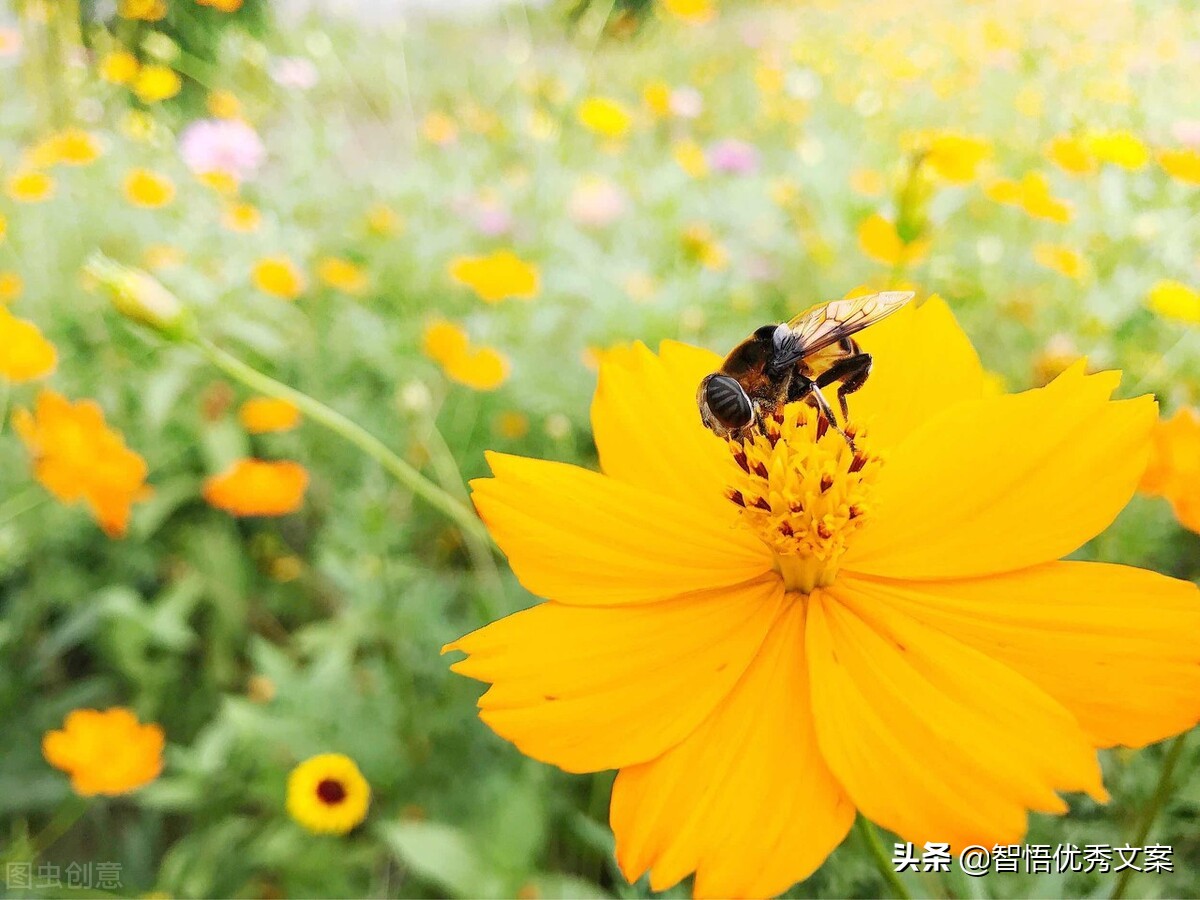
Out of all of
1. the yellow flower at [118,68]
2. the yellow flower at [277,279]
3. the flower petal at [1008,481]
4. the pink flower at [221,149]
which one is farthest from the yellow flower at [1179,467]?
the yellow flower at [118,68]

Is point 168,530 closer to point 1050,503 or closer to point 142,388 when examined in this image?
point 142,388

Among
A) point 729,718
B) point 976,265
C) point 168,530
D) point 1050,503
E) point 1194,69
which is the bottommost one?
point 168,530

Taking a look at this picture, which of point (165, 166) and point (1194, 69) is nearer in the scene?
point (1194, 69)

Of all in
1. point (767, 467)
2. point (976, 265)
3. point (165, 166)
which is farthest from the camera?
point (165, 166)

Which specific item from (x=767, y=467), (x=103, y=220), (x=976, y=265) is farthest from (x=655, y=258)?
(x=767, y=467)

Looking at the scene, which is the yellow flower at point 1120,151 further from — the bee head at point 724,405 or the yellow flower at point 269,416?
the yellow flower at point 269,416

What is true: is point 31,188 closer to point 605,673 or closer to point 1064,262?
point 605,673

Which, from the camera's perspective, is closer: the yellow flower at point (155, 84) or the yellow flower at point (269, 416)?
the yellow flower at point (269, 416)

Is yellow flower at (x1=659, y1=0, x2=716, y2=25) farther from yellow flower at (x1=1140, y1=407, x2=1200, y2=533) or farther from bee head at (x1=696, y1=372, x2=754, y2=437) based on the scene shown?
bee head at (x1=696, y1=372, x2=754, y2=437)
